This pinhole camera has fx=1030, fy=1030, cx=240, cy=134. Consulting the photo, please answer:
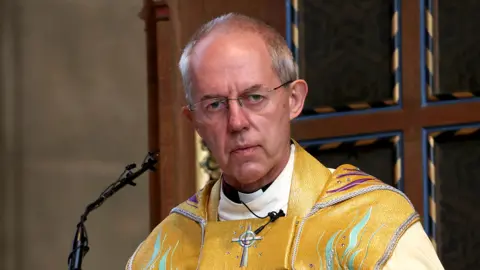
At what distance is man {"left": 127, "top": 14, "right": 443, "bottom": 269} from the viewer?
85.0 inches

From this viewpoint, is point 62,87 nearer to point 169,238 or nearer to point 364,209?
point 169,238

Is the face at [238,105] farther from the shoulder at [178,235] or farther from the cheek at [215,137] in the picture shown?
the shoulder at [178,235]

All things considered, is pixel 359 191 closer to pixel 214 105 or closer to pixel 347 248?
pixel 347 248

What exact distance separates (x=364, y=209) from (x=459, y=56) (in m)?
1.15

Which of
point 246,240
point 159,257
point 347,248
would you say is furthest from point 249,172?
point 159,257

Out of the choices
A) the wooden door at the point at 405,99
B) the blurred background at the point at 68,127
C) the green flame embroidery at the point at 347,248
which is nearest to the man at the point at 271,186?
the green flame embroidery at the point at 347,248

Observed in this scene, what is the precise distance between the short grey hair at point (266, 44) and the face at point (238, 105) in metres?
0.02

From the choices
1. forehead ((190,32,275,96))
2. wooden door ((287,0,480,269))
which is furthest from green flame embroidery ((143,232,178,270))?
wooden door ((287,0,480,269))

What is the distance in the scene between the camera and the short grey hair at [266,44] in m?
2.26

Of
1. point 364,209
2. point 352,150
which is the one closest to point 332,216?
point 364,209

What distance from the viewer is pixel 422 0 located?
3.30 metres

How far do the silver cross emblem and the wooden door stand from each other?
108 cm

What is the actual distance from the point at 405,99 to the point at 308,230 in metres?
1.20

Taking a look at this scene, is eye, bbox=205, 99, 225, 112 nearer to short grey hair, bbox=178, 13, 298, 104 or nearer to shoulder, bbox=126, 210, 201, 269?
short grey hair, bbox=178, 13, 298, 104
